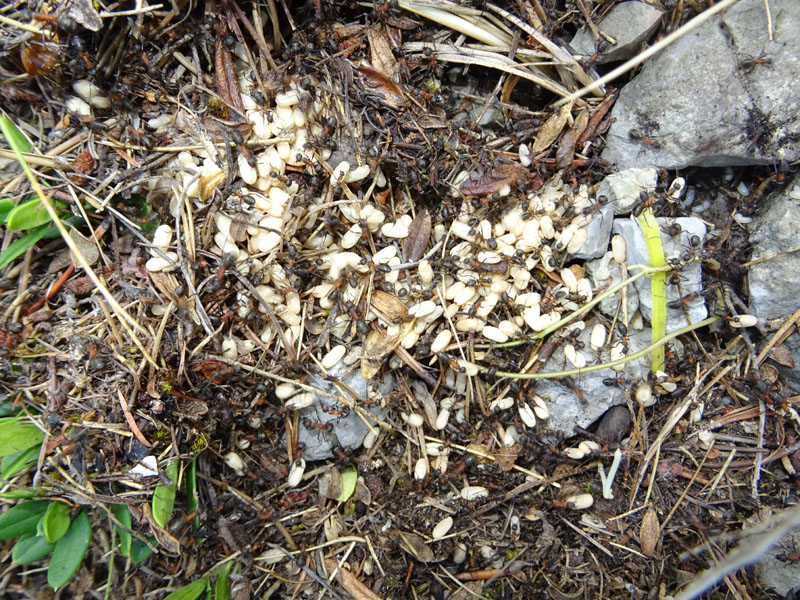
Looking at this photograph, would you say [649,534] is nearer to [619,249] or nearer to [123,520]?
[619,249]

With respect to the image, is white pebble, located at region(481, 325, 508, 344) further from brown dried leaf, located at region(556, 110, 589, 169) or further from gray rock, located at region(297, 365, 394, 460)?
brown dried leaf, located at region(556, 110, 589, 169)

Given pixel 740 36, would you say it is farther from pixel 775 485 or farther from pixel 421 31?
pixel 775 485

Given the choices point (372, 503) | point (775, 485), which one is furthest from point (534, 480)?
point (775, 485)

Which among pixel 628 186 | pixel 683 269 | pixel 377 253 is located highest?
pixel 628 186

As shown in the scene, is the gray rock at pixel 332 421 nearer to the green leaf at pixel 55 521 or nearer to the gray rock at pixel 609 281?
the green leaf at pixel 55 521

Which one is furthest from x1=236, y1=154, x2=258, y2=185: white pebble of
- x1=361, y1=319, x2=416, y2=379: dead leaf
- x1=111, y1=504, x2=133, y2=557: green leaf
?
x1=111, y1=504, x2=133, y2=557: green leaf

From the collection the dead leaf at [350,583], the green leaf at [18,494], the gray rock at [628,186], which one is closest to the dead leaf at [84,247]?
the green leaf at [18,494]

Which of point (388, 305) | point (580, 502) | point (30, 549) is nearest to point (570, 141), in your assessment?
point (388, 305)
